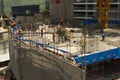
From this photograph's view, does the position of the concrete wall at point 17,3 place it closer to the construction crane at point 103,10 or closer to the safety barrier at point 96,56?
the construction crane at point 103,10

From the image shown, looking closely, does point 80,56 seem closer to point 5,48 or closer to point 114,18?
point 5,48

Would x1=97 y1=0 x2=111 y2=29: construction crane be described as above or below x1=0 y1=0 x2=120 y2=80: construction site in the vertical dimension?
above

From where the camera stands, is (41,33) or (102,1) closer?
(41,33)

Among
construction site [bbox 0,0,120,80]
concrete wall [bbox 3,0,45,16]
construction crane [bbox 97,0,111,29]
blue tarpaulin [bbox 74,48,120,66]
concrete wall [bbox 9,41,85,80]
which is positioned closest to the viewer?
concrete wall [bbox 9,41,85,80]

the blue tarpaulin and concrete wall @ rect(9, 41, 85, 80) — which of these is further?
the blue tarpaulin

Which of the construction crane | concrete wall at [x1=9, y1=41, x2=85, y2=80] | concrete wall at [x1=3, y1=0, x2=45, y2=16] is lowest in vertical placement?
concrete wall at [x1=9, y1=41, x2=85, y2=80]

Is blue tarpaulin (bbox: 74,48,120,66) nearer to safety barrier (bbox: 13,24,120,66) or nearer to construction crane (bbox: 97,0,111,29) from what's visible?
safety barrier (bbox: 13,24,120,66)

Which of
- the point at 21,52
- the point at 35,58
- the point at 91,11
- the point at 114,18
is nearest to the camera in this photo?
the point at 35,58

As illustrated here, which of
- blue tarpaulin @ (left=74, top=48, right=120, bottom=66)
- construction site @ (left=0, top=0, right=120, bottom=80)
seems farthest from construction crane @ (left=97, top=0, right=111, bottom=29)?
blue tarpaulin @ (left=74, top=48, right=120, bottom=66)

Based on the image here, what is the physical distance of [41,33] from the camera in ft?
113

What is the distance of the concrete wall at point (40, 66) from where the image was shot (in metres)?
21.6

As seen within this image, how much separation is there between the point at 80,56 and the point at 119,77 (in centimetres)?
682

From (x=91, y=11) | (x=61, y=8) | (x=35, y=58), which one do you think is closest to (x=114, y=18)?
(x=91, y=11)

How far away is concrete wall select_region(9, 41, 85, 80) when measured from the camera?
2158 cm
